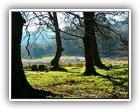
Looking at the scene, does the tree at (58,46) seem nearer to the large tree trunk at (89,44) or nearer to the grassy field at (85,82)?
the grassy field at (85,82)

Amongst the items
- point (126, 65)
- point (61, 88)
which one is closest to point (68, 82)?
point (61, 88)

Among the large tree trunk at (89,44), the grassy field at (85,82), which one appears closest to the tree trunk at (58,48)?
the grassy field at (85,82)

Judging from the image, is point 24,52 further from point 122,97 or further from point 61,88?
point 122,97

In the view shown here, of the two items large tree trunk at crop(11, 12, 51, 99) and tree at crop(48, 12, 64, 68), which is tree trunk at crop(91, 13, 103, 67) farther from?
large tree trunk at crop(11, 12, 51, 99)

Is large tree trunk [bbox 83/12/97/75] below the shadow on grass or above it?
above

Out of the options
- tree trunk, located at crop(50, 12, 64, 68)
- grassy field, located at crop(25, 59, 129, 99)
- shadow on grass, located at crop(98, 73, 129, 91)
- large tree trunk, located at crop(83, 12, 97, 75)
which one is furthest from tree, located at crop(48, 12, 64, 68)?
shadow on grass, located at crop(98, 73, 129, 91)

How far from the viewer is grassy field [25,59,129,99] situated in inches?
311

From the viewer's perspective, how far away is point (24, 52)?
26.0 ft

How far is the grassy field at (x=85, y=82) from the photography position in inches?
311

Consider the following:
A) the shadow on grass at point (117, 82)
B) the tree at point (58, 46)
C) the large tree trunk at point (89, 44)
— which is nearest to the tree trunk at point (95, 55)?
the large tree trunk at point (89, 44)

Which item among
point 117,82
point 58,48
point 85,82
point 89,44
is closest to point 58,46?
point 58,48

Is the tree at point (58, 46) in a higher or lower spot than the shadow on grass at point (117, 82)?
higher

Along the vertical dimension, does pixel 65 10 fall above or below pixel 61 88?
above
